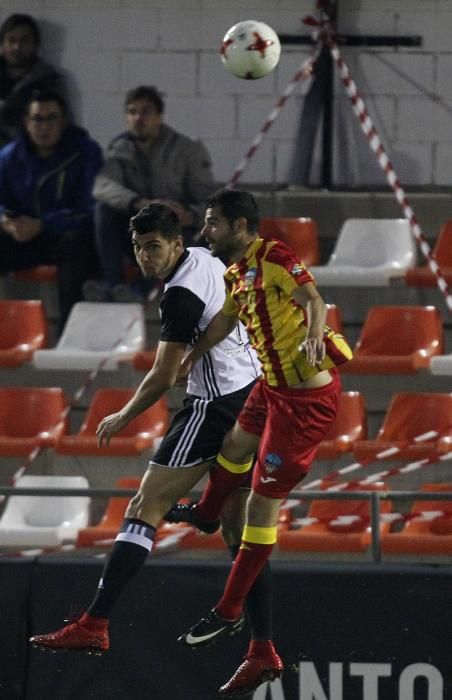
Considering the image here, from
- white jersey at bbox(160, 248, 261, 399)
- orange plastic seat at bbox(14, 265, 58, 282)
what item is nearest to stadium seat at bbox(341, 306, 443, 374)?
orange plastic seat at bbox(14, 265, 58, 282)

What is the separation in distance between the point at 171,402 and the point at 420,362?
Result: 126cm

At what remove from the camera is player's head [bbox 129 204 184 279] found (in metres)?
6.36

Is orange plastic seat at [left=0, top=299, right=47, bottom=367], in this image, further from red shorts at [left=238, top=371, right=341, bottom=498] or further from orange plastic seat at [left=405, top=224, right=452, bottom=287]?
red shorts at [left=238, top=371, right=341, bottom=498]

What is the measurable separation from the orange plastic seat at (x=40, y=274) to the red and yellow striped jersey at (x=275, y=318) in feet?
11.6

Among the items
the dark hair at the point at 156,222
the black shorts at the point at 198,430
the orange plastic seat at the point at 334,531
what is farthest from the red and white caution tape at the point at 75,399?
the dark hair at the point at 156,222

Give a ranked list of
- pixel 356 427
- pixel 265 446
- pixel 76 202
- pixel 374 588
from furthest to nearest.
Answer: pixel 76 202 < pixel 356 427 < pixel 374 588 < pixel 265 446

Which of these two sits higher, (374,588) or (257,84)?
(257,84)

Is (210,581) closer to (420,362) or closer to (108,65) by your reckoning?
(420,362)

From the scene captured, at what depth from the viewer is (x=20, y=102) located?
1013cm

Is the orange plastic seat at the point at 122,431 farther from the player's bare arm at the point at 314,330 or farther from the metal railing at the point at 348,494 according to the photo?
the player's bare arm at the point at 314,330

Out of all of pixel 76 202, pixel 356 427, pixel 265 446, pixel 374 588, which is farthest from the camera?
pixel 76 202

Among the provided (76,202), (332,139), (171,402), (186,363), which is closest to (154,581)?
(186,363)

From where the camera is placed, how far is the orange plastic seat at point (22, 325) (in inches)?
370

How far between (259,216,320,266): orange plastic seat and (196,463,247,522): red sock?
10.3 feet
